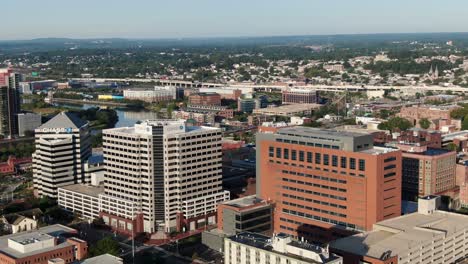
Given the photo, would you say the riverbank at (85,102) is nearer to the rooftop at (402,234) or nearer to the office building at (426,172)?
the office building at (426,172)

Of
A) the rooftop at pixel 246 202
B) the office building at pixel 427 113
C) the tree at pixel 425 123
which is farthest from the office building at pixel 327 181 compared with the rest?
the office building at pixel 427 113

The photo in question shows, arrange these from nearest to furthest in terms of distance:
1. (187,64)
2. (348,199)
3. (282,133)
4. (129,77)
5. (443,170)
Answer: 1. (348,199)
2. (282,133)
3. (443,170)
4. (129,77)
5. (187,64)

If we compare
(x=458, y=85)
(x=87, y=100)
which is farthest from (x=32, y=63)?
(x=458, y=85)

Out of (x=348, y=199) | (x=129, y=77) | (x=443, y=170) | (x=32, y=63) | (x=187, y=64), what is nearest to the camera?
(x=348, y=199)

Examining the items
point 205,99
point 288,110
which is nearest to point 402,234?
point 288,110

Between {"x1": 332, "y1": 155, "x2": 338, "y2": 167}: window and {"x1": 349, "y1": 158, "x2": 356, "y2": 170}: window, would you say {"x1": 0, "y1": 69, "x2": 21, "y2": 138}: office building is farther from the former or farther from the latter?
{"x1": 349, "y1": 158, "x2": 356, "y2": 170}: window

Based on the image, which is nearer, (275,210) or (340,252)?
(340,252)

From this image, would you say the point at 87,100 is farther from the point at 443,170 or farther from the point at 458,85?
the point at 443,170
